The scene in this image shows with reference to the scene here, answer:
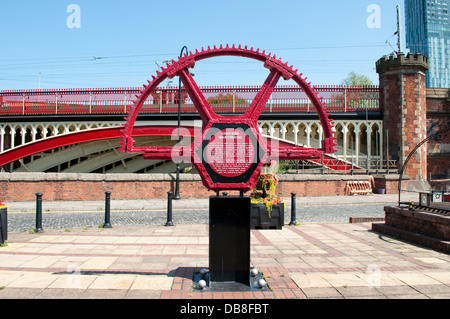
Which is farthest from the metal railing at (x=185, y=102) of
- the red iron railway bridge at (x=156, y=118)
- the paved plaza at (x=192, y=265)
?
the paved plaza at (x=192, y=265)

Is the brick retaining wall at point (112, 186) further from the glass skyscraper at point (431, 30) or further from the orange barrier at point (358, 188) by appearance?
the glass skyscraper at point (431, 30)

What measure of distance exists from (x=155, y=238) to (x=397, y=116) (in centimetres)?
1974

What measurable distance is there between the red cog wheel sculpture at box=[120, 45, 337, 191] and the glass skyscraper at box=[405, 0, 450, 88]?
538 ft

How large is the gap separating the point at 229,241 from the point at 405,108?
70.5ft

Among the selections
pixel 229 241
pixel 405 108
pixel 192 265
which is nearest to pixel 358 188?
pixel 405 108

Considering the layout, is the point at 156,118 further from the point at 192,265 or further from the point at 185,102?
the point at 192,265

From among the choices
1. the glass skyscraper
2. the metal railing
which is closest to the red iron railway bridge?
the metal railing

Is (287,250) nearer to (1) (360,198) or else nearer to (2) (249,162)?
(2) (249,162)

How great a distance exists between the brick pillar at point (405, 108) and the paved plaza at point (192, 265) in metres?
15.3

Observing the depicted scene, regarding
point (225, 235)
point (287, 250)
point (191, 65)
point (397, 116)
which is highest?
point (397, 116)

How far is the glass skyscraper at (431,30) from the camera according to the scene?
147 meters

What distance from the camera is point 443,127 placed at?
25.9m

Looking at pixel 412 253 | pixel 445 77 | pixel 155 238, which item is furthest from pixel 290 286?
pixel 445 77

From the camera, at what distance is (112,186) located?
16844mm
